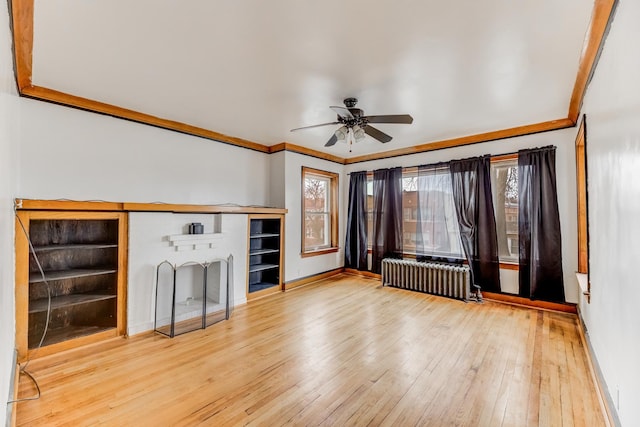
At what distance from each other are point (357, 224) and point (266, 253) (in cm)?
216

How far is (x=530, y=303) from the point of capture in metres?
4.14

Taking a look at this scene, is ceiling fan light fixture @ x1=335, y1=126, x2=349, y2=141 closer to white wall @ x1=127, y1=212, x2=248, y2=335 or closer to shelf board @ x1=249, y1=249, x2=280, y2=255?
white wall @ x1=127, y1=212, x2=248, y2=335

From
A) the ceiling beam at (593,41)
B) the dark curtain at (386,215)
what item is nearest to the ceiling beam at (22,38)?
the ceiling beam at (593,41)

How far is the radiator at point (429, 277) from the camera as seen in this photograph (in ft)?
14.7

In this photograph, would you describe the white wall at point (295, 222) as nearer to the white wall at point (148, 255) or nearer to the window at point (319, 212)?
the window at point (319, 212)

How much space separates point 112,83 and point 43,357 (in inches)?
108

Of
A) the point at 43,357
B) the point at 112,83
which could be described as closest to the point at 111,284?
the point at 43,357

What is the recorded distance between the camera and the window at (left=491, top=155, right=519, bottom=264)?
14.2 feet

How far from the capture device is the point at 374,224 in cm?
581

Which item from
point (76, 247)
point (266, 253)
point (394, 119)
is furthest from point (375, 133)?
point (76, 247)

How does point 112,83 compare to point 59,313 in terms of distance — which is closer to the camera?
point 112,83

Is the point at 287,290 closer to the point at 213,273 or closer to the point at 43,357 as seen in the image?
the point at 213,273

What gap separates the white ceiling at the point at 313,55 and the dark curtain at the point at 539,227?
2.21ft

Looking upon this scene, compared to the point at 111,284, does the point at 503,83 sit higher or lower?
higher
